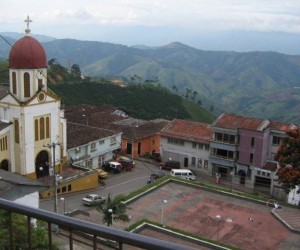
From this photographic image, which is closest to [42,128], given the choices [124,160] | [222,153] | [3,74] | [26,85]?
[26,85]

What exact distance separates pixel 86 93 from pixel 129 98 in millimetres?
7541

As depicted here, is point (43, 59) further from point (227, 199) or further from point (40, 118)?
point (227, 199)

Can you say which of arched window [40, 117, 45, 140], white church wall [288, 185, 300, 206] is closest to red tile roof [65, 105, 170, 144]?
arched window [40, 117, 45, 140]

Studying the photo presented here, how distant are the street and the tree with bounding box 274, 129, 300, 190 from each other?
422 inches

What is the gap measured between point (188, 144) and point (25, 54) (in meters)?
16.9

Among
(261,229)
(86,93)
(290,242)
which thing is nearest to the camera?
(290,242)

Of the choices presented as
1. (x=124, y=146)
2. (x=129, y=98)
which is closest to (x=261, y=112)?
(x=129, y=98)

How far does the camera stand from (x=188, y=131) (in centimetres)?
3791

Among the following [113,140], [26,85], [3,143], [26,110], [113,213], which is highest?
[26,85]

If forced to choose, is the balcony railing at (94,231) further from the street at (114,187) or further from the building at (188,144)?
the building at (188,144)

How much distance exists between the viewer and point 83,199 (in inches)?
1024

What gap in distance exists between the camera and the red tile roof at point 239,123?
111 feet

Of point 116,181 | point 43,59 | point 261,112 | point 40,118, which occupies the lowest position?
point 261,112

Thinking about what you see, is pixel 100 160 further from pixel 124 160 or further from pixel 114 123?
pixel 114 123
